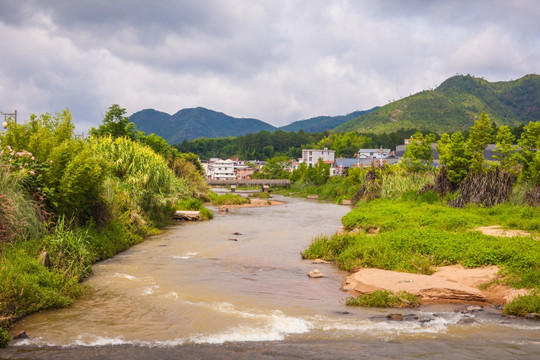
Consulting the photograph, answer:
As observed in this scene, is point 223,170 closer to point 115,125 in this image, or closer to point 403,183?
point 115,125

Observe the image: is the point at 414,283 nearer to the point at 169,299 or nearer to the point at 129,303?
the point at 169,299

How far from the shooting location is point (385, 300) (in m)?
11.9

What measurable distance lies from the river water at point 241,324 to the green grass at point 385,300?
38 centimetres

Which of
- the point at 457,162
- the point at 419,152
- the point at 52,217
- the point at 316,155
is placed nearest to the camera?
the point at 52,217

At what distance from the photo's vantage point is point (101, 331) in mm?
9609

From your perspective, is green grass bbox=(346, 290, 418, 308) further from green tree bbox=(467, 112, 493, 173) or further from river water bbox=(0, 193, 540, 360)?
green tree bbox=(467, 112, 493, 173)

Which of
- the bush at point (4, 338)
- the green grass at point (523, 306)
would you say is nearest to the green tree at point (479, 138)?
the green grass at point (523, 306)

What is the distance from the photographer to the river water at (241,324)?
858cm

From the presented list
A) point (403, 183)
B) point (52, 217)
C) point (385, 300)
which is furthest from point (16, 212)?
point (403, 183)

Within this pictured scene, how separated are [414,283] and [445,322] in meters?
2.61

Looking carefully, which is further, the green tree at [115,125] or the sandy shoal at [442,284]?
the green tree at [115,125]

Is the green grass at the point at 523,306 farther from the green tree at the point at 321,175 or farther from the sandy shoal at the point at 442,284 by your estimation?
the green tree at the point at 321,175

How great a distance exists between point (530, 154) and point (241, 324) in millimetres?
24854

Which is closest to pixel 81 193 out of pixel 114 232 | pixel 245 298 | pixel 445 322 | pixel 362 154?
pixel 114 232
